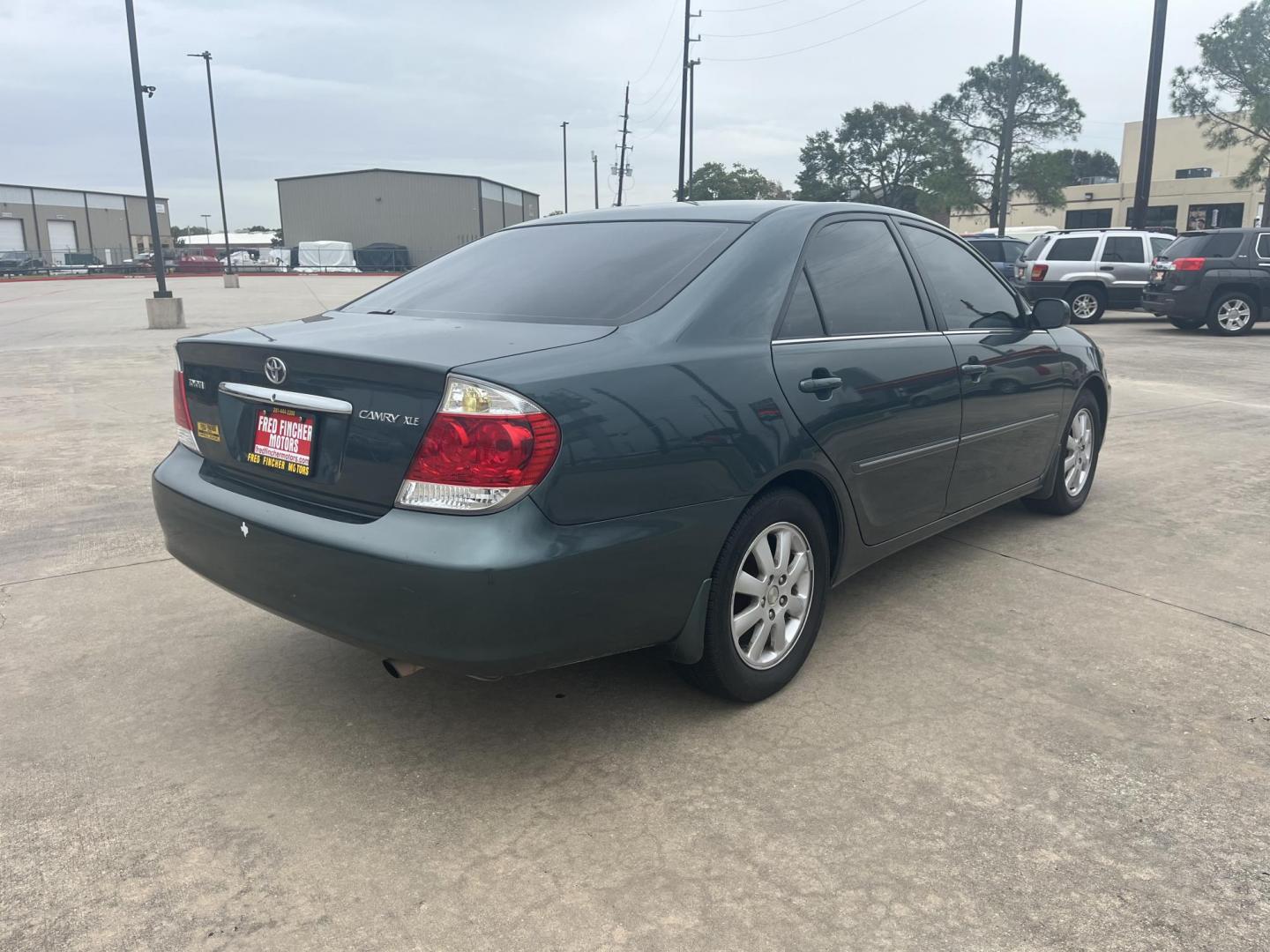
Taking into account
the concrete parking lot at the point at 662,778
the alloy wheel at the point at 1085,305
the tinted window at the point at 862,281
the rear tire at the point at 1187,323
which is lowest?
the concrete parking lot at the point at 662,778

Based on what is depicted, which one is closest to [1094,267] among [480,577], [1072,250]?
[1072,250]

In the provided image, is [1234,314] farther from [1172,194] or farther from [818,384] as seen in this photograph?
[1172,194]

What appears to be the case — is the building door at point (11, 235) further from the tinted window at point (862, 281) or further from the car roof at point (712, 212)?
the tinted window at point (862, 281)

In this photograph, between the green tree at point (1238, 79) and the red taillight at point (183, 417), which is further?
the green tree at point (1238, 79)

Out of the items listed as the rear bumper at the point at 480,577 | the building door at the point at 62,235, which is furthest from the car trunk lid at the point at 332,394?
the building door at the point at 62,235

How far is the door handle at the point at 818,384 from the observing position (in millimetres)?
3033

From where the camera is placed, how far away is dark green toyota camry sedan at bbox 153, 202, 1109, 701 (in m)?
2.35

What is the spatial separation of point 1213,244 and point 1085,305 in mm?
2780

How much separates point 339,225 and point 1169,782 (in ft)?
263

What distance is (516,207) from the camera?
3378 inches

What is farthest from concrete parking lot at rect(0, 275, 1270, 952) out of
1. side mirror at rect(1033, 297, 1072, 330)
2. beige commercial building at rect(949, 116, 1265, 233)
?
beige commercial building at rect(949, 116, 1265, 233)

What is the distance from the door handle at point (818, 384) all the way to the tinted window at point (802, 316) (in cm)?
15

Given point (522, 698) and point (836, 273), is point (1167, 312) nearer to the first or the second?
point (836, 273)

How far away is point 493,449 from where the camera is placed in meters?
2.32
